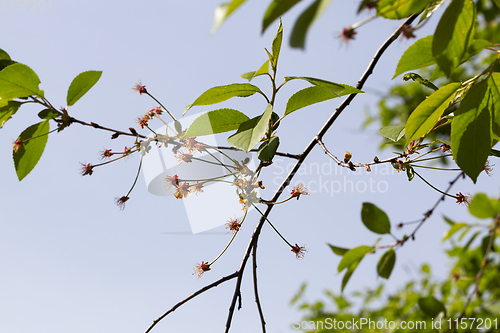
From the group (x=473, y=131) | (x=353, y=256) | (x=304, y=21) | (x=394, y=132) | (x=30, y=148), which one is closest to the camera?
(x=304, y=21)

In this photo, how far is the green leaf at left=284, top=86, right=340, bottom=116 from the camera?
709 millimetres

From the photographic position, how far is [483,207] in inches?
26.8

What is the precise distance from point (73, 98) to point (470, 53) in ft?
2.71

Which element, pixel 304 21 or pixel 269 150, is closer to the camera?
pixel 304 21

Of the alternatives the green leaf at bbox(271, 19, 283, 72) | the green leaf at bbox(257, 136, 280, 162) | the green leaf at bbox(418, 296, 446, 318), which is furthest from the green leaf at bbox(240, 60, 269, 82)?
the green leaf at bbox(418, 296, 446, 318)

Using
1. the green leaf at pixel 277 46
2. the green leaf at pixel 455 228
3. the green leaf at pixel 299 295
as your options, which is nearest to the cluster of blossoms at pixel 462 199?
the green leaf at pixel 455 228

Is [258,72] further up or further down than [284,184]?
further up

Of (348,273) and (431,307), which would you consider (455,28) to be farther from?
(431,307)

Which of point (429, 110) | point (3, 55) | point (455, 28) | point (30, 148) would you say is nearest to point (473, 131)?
point (429, 110)

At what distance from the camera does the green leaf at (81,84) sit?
0.87 metres

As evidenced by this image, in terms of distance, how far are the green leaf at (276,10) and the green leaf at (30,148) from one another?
812 mm

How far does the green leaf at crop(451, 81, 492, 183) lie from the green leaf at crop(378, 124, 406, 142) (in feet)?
0.57

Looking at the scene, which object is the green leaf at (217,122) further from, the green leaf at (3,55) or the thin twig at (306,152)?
the green leaf at (3,55)

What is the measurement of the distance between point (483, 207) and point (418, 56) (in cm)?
32
